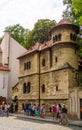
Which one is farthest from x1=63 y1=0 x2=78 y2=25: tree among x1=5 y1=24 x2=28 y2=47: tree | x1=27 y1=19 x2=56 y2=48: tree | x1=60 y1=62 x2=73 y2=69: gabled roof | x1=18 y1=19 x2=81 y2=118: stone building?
x1=5 y1=24 x2=28 y2=47: tree

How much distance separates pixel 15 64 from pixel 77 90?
23.0 m

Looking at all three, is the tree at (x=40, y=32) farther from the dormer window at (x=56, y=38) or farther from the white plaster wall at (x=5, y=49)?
the dormer window at (x=56, y=38)

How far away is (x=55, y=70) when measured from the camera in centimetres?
3231

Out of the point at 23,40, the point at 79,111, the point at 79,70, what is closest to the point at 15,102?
the point at 79,70

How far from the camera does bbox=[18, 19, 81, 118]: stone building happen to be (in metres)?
30.3

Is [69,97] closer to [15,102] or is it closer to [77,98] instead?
[77,98]

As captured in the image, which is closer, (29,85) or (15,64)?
(29,85)

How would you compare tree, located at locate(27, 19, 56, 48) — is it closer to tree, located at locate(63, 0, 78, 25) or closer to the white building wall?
the white building wall

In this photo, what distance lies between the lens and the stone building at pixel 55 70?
3028cm

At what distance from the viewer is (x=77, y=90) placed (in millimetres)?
27922

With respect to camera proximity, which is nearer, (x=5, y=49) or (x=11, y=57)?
(x=11, y=57)

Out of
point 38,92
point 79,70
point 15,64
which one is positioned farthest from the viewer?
point 15,64

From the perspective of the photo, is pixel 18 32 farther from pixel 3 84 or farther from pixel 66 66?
pixel 66 66

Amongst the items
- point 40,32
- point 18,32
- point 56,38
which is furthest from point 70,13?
point 18,32
